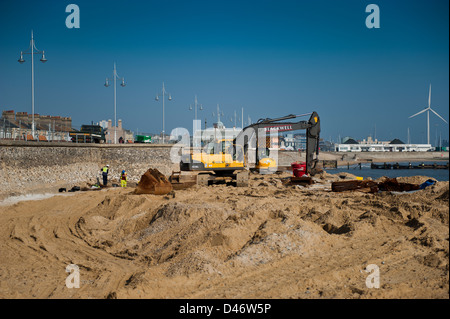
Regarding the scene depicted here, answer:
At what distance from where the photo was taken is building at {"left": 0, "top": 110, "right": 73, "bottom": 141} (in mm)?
26062

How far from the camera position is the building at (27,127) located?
2606 cm

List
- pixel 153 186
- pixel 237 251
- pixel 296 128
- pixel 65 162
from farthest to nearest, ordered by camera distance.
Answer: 1. pixel 65 162
2. pixel 296 128
3. pixel 153 186
4. pixel 237 251

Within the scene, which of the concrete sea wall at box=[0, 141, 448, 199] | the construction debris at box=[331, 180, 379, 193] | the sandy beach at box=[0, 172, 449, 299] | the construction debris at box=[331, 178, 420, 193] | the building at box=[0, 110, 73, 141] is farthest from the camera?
the building at box=[0, 110, 73, 141]

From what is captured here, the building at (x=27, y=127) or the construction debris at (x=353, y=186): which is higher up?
the building at (x=27, y=127)

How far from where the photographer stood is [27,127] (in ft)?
115

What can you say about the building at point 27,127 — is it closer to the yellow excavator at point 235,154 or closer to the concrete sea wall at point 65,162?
the concrete sea wall at point 65,162

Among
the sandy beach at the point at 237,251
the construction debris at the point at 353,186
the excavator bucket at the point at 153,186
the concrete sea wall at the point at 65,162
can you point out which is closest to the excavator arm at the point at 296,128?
the construction debris at the point at 353,186

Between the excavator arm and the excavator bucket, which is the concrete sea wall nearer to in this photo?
the excavator bucket

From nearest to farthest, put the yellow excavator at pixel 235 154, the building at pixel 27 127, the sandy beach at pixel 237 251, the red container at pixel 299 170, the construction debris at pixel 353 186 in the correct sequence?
the sandy beach at pixel 237 251 < the construction debris at pixel 353 186 < the yellow excavator at pixel 235 154 < the red container at pixel 299 170 < the building at pixel 27 127

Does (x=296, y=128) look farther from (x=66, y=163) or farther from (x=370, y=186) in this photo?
(x=66, y=163)

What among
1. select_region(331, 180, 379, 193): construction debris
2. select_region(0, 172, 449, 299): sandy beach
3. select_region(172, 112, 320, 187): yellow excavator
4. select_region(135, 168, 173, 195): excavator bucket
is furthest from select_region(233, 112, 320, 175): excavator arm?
select_region(0, 172, 449, 299): sandy beach

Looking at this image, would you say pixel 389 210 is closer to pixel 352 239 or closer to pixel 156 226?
pixel 352 239

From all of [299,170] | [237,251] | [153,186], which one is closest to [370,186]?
[299,170]

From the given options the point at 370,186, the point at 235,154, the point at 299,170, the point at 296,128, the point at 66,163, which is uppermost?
the point at 296,128
